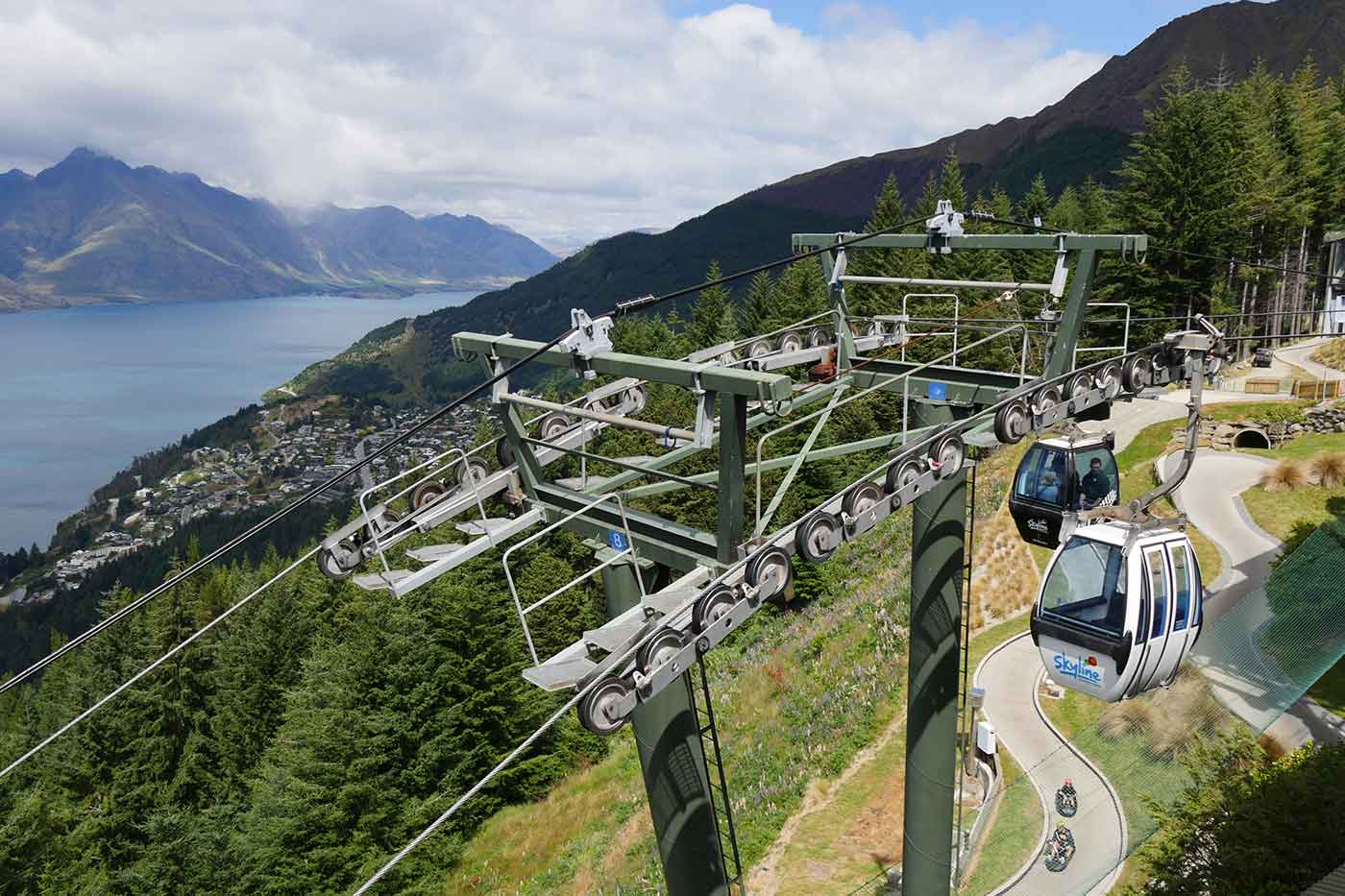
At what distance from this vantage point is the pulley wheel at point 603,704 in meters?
6.57

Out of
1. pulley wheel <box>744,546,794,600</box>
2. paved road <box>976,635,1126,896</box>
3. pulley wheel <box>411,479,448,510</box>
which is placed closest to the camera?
pulley wheel <box>744,546,794,600</box>

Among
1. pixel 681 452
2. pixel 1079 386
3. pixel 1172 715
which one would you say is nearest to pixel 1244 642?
pixel 1172 715

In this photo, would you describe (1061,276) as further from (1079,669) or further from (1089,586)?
(1079,669)

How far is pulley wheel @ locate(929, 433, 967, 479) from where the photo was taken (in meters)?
9.65

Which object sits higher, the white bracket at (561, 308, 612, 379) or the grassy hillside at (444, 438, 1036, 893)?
the white bracket at (561, 308, 612, 379)

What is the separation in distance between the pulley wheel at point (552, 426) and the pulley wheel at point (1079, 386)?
6281 mm

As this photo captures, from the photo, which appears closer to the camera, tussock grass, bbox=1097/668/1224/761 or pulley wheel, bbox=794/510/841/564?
pulley wheel, bbox=794/510/841/564

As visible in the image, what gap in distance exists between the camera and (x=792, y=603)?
4734 cm

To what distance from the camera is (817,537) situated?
827 centimetres

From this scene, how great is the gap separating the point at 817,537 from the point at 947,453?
7.95 feet

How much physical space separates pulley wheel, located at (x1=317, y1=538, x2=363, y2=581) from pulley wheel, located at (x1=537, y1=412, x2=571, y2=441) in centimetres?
238

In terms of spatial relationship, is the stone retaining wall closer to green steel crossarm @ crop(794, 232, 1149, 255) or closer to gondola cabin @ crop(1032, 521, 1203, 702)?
gondola cabin @ crop(1032, 521, 1203, 702)

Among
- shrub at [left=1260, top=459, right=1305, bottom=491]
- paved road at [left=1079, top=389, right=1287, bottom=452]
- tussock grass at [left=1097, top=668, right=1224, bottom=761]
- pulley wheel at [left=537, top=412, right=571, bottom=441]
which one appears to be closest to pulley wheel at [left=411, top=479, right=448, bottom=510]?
pulley wheel at [left=537, top=412, right=571, bottom=441]

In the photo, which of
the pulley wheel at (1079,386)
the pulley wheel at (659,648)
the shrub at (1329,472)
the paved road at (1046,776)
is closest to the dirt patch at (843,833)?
the paved road at (1046,776)
